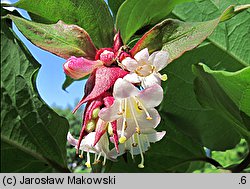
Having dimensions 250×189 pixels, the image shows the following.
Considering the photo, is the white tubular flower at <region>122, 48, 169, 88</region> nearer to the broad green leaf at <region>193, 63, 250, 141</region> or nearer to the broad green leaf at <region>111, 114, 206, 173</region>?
the broad green leaf at <region>193, 63, 250, 141</region>

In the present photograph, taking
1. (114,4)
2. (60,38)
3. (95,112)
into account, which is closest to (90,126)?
(95,112)

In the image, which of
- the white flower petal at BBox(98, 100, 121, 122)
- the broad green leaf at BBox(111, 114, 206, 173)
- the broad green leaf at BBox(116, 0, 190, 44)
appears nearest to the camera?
the white flower petal at BBox(98, 100, 121, 122)

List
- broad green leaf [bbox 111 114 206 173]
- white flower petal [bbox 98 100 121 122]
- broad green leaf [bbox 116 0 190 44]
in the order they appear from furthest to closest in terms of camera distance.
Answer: broad green leaf [bbox 111 114 206 173], broad green leaf [bbox 116 0 190 44], white flower petal [bbox 98 100 121 122]

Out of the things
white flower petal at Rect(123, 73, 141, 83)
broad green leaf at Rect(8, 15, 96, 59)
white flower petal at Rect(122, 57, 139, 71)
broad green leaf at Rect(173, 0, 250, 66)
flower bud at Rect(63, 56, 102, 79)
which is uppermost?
broad green leaf at Rect(8, 15, 96, 59)

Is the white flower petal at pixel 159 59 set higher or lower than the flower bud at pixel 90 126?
higher

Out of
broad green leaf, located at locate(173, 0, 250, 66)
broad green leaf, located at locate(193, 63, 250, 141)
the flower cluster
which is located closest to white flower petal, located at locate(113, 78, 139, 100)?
the flower cluster

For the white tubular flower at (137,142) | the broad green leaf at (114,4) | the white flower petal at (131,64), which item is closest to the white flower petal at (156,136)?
the white tubular flower at (137,142)

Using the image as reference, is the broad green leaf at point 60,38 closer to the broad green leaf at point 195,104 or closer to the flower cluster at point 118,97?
the flower cluster at point 118,97
